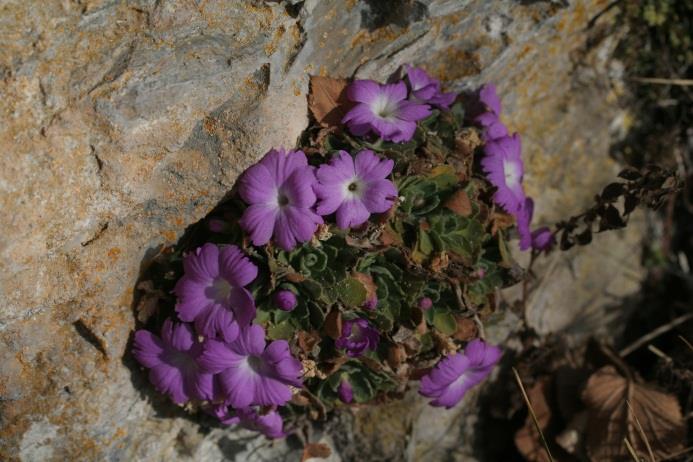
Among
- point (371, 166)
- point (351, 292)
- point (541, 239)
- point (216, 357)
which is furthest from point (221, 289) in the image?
point (541, 239)

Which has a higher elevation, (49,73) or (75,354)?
(49,73)

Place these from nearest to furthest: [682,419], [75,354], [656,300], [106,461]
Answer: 1. [75,354]
2. [106,461]
3. [682,419]
4. [656,300]

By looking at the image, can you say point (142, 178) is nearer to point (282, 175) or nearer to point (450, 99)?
point (282, 175)

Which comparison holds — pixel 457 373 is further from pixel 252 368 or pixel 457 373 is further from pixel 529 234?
pixel 252 368

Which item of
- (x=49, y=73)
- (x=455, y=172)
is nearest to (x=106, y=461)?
(x=49, y=73)

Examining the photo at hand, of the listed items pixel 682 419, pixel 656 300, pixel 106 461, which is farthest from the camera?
pixel 656 300

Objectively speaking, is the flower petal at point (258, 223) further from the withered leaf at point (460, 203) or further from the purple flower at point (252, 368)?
the withered leaf at point (460, 203)

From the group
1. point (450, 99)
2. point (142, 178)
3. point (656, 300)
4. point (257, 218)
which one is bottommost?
point (656, 300)
